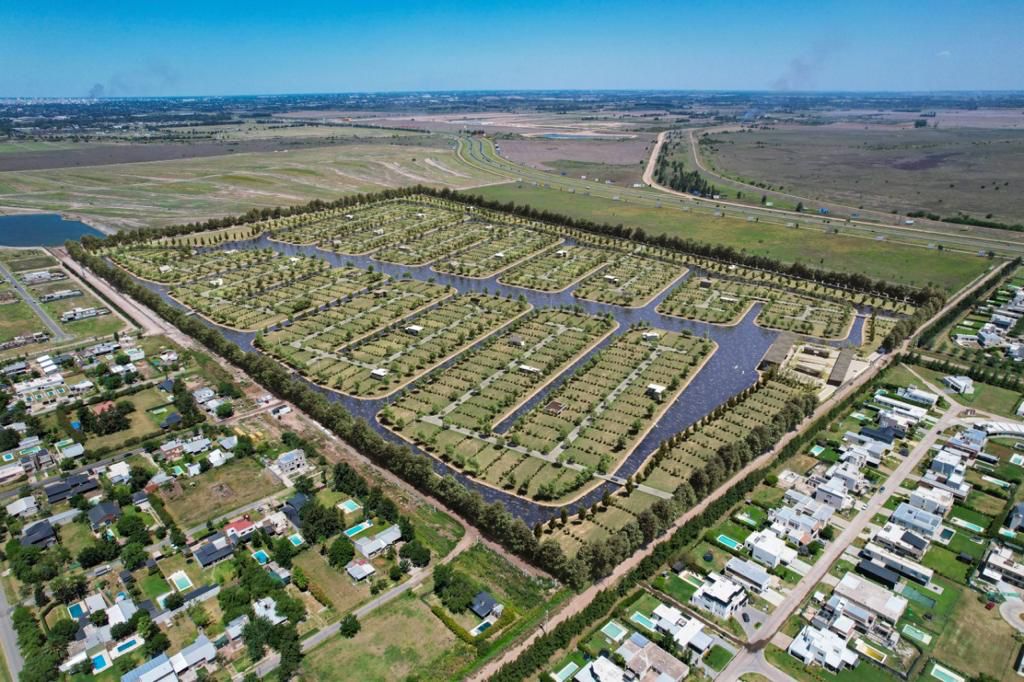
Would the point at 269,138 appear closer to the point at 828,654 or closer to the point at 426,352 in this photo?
the point at 426,352

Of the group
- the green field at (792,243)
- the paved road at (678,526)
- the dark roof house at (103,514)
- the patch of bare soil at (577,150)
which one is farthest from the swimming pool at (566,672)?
the patch of bare soil at (577,150)

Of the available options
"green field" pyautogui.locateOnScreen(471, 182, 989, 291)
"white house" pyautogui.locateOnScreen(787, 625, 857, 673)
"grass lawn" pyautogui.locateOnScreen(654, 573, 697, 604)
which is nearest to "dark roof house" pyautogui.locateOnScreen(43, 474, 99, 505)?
"grass lawn" pyautogui.locateOnScreen(654, 573, 697, 604)

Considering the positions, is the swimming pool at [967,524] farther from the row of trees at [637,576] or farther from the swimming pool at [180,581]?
the swimming pool at [180,581]

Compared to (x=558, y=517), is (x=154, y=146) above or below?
above

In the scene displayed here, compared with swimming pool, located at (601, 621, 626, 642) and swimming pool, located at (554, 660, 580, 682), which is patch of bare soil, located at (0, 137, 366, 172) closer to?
swimming pool, located at (601, 621, 626, 642)

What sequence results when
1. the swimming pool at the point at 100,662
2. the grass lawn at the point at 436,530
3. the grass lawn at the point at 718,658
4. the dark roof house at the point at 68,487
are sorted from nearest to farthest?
the swimming pool at the point at 100,662, the grass lawn at the point at 718,658, the grass lawn at the point at 436,530, the dark roof house at the point at 68,487

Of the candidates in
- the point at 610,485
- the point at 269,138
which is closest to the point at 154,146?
the point at 269,138

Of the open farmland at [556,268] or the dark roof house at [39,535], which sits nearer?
the dark roof house at [39,535]
